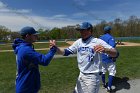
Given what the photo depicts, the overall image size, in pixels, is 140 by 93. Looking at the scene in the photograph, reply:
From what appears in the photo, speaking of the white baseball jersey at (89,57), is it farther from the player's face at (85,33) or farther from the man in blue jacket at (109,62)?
the man in blue jacket at (109,62)

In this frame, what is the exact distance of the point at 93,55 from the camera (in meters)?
5.10

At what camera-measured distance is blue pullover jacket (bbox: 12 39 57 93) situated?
441 cm

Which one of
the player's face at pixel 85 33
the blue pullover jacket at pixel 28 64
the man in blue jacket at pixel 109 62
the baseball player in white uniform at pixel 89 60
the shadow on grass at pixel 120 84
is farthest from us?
the shadow on grass at pixel 120 84

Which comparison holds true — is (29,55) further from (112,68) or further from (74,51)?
(112,68)

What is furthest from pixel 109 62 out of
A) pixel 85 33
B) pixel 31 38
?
pixel 31 38

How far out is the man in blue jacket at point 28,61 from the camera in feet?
14.5

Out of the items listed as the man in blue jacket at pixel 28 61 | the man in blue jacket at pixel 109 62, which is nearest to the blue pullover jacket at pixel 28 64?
the man in blue jacket at pixel 28 61

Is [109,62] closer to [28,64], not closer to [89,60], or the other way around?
[89,60]

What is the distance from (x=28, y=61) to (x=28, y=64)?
55 mm

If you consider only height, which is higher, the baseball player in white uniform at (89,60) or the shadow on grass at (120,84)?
the baseball player in white uniform at (89,60)

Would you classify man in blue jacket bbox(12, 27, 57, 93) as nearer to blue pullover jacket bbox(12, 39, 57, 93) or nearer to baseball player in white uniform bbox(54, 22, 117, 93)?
blue pullover jacket bbox(12, 39, 57, 93)

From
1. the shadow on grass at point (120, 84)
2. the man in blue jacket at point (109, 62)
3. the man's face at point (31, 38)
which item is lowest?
the shadow on grass at point (120, 84)

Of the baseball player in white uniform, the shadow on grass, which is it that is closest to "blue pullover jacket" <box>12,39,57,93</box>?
the baseball player in white uniform

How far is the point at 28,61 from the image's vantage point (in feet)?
14.7
